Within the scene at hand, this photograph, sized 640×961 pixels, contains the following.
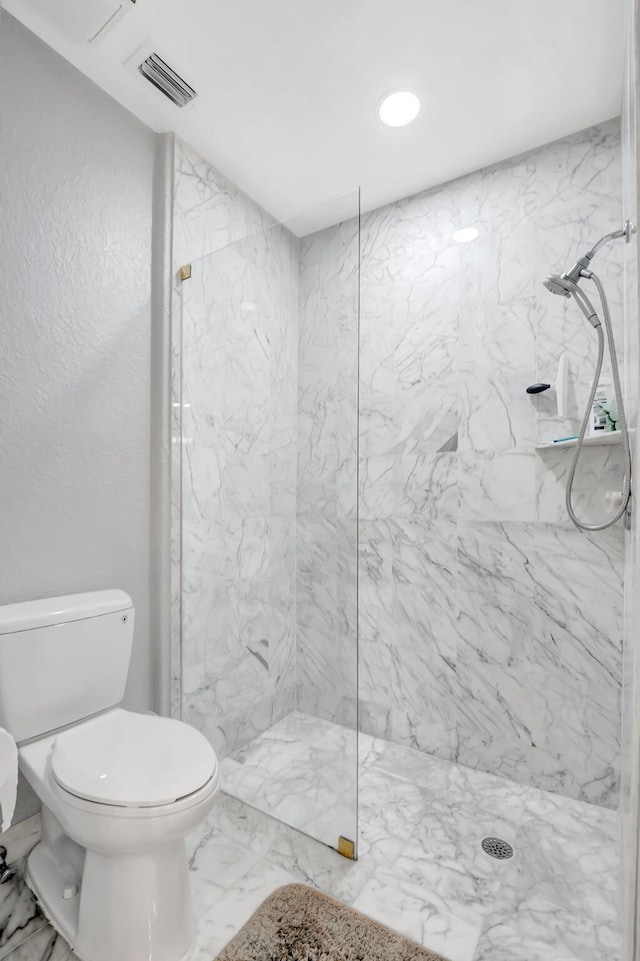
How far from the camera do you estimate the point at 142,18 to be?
4.52 ft

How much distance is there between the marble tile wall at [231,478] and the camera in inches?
64.1

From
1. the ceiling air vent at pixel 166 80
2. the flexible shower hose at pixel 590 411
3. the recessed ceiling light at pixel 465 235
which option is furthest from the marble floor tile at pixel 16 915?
the recessed ceiling light at pixel 465 235

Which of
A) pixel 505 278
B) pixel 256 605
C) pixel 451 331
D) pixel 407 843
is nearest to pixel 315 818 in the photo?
pixel 407 843

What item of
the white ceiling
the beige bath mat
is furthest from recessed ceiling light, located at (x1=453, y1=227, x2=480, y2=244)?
the beige bath mat

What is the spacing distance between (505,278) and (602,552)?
3.63 feet

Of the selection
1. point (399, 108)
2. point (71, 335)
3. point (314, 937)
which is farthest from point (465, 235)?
point (314, 937)

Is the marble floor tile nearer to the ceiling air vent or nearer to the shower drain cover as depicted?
the shower drain cover

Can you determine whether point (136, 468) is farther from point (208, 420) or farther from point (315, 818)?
point (315, 818)

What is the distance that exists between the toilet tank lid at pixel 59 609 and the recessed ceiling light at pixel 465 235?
1898 millimetres

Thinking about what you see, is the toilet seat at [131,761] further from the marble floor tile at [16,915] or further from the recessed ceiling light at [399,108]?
the recessed ceiling light at [399,108]

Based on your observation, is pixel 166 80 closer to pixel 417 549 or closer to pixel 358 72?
pixel 358 72

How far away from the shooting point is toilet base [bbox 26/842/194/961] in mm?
1091

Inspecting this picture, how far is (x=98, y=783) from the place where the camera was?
1069mm

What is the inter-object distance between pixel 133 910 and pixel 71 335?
5.07 ft
